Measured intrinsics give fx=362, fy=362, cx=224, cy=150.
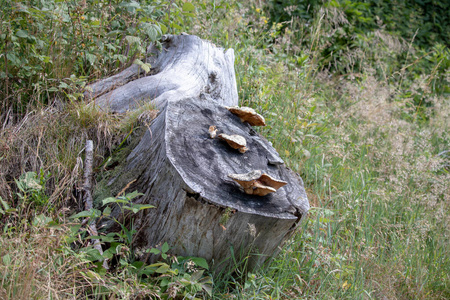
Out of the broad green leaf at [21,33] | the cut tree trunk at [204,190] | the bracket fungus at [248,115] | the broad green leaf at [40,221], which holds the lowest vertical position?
the broad green leaf at [40,221]

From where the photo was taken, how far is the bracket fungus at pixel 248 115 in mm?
2914

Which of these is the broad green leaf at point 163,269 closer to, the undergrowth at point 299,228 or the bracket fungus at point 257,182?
the undergrowth at point 299,228

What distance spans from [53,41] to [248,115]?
1.98 meters

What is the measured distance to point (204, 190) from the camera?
210 centimetres

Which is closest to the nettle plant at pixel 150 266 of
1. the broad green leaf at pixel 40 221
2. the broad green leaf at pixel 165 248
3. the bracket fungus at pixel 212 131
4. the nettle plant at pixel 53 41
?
the broad green leaf at pixel 165 248

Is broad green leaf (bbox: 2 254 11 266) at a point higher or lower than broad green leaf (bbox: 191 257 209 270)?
higher

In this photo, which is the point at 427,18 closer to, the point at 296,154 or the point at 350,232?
the point at 296,154

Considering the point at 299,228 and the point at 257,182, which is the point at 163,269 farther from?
the point at 299,228

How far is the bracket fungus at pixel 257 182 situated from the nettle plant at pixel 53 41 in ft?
5.09

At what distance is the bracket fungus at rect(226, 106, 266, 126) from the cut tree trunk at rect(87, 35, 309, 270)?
0.04 meters

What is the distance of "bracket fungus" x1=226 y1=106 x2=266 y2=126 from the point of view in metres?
2.91

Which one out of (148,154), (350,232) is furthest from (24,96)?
(350,232)

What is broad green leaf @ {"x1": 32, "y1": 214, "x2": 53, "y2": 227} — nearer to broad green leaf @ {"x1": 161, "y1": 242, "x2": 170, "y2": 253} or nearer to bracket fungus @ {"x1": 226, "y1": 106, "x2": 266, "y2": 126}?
broad green leaf @ {"x1": 161, "y1": 242, "x2": 170, "y2": 253}

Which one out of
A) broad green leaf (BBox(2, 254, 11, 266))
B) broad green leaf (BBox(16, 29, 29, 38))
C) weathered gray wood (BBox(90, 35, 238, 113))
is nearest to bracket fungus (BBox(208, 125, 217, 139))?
weathered gray wood (BBox(90, 35, 238, 113))
